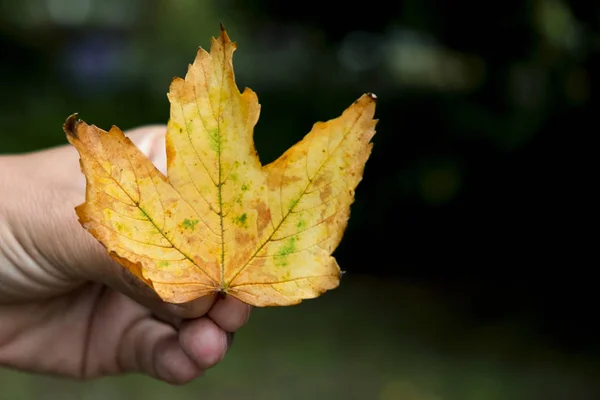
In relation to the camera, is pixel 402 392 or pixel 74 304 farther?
pixel 402 392

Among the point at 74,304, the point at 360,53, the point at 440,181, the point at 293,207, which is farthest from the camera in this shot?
the point at 360,53

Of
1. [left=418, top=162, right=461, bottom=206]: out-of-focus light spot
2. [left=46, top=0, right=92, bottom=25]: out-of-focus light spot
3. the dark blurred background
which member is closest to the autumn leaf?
the dark blurred background

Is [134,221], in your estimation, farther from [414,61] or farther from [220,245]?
[414,61]

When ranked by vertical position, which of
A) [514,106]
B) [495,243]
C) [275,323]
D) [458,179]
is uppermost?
[514,106]

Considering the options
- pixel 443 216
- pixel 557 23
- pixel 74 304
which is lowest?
pixel 74 304

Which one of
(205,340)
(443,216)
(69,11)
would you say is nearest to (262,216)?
(205,340)

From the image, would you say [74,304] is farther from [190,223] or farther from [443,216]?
[443,216]

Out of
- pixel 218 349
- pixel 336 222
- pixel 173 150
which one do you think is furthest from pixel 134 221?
pixel 218 349
